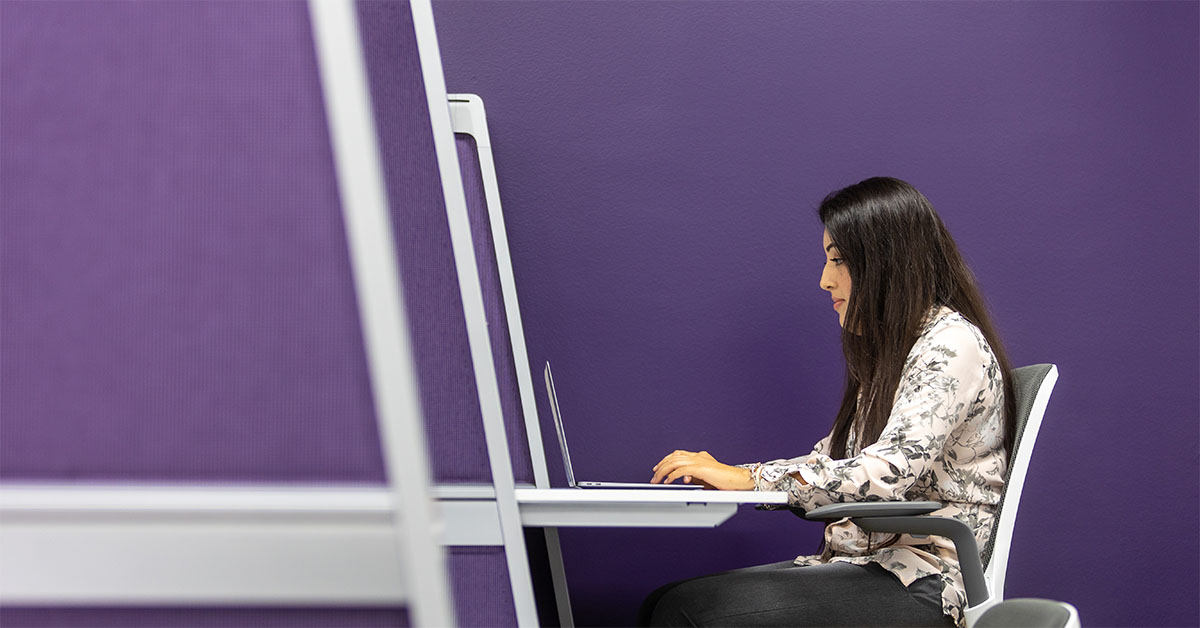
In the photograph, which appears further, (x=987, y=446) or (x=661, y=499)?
(x=987, y=446)

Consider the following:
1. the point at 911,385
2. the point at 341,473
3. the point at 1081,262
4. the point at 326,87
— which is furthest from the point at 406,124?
the point at 1081,262

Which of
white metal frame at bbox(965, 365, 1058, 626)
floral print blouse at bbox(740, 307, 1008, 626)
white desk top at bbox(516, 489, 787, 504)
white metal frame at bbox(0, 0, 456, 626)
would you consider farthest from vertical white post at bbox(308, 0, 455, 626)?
white metal frame at bbox(965, 365, 1058, 626)

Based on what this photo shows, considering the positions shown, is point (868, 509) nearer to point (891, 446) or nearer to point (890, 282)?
point (891, 446)

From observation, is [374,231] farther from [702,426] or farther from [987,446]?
[702,426]

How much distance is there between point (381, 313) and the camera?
693 mm

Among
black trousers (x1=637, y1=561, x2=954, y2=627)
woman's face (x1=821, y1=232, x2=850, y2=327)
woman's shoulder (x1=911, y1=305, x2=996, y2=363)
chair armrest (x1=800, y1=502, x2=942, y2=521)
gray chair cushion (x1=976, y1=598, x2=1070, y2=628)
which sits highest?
woman's face (x1=821, y1=232, x2=850, y2=327)

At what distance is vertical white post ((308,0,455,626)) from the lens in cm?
69

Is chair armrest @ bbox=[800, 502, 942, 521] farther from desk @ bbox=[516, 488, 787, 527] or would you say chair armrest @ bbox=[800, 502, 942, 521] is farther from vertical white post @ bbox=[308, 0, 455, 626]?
vertical white post @ bbox=[308, 0, 455, 626]

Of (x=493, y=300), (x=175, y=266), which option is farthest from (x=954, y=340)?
(x=175, y=266)

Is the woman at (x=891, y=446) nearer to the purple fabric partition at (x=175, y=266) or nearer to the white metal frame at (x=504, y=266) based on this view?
the white metal frame at (x=504, y=266)

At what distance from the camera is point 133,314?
72cm

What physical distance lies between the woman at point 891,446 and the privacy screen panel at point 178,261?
2.66 feet

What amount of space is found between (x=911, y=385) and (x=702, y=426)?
64 centimetres

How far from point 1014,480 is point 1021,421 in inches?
3.7
